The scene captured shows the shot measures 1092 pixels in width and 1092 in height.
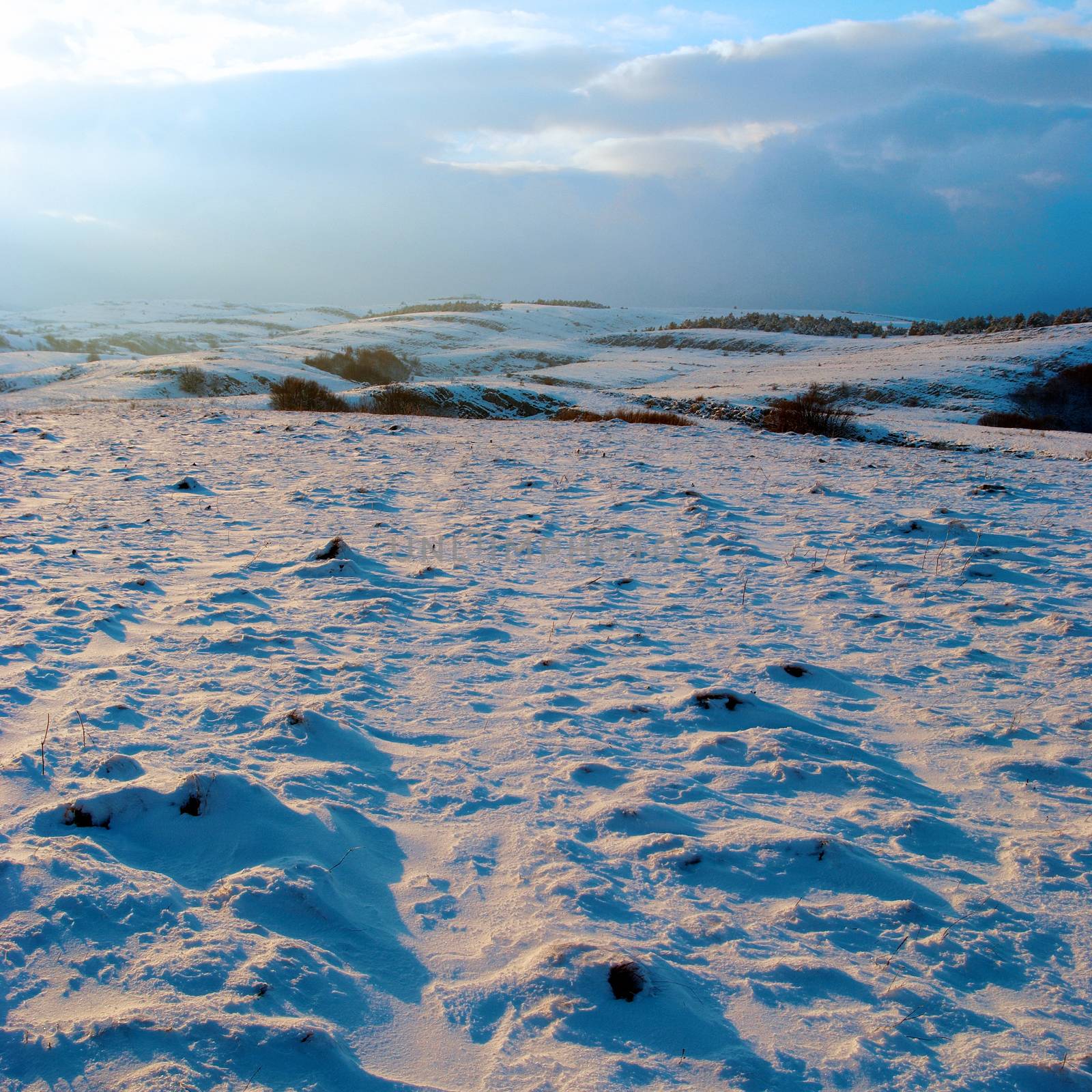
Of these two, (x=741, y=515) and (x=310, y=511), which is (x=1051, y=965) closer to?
(x=741, y=515)

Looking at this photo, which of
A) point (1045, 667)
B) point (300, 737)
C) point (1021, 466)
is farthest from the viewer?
point (1021, 466)

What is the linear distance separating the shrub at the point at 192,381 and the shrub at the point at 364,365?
12.0 metres

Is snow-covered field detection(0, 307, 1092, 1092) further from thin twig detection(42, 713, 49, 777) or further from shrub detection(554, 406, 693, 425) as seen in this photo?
shrub detection(554, 406, 693, 425)

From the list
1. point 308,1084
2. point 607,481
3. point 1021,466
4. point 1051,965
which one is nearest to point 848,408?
point 1021,466

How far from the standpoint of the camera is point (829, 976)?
2.72 meters

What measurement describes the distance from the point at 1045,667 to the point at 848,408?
2380cm

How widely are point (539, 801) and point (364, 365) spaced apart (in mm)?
50330

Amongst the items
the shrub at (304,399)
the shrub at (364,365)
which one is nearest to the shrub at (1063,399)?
the shrub at (304,399)

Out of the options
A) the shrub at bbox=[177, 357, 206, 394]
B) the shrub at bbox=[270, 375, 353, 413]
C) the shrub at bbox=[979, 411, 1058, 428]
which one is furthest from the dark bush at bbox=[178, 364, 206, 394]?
the shrub at bbox=[979, 411, 1058, 428]

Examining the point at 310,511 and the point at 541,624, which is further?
the point at 310,511

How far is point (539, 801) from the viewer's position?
3.78 metres

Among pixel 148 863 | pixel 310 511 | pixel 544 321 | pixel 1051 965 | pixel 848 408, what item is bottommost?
pixel 1051 965

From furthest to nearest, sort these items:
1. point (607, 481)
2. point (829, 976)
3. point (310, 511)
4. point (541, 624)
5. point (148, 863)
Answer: point (607, 481), point (310, 511), point (541, 624), point (148, 863), point (829, 976)

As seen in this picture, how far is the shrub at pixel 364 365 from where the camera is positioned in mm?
47656
